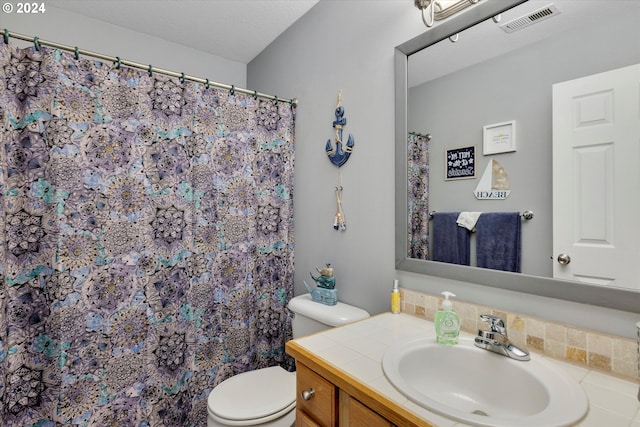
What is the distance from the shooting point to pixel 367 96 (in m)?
1.56

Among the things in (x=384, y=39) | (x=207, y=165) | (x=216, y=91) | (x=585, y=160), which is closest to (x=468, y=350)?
(x=585, y=160)

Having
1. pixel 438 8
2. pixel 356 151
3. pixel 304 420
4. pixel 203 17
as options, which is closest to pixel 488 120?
pixel 438 8

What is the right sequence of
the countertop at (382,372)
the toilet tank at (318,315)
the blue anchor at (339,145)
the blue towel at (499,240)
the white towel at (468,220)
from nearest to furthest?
the countertop at (382,372) < the blue towel at (499,240) < the white towel at (468,220) < the toilet tank at (318,315) < the blue anchor at (339,145)

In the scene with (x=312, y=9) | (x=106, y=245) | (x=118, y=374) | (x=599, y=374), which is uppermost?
(x=312, y=9)

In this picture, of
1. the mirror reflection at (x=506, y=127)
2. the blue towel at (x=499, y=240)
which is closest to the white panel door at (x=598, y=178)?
the mirror reflection at (x=506, y=127)

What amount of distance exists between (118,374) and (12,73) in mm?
1397

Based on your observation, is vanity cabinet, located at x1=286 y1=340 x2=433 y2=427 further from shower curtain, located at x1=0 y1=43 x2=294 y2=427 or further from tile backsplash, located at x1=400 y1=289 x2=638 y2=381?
shower curtain, located at x1=0 y1=43 x2=294 y2=427

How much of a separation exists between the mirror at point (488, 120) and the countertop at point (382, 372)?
0.20 meters

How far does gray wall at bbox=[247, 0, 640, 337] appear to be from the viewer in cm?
139

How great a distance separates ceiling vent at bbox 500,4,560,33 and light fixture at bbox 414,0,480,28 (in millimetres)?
199

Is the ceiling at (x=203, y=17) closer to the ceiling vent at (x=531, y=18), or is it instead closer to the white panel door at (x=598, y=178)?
the ceiling vent at (x=531, y=18)

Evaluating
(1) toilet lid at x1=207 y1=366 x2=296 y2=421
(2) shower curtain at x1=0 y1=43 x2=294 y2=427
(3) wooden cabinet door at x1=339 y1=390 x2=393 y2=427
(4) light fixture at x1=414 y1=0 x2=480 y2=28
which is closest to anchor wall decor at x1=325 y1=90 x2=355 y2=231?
(2) shower curtain at x1=0 y1=43 x2=294 y2=427

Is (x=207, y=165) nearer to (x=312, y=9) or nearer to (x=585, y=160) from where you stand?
(x=312, y=9)

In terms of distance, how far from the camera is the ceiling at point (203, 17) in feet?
6.25
